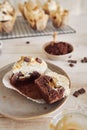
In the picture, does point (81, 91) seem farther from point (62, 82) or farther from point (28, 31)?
point (28, 31)

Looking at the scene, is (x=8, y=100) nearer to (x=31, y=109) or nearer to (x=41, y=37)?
(x=31, y=109)

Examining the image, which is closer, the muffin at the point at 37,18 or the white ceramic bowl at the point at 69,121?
the white ceramic bowl at the point at 69,121

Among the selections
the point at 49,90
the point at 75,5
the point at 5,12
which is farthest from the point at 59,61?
the point at 75,5

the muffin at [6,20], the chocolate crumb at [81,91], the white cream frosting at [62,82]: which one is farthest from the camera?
the muffin at [6,20]

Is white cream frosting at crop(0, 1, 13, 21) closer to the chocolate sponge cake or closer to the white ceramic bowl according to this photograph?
the chocolate sponge cake

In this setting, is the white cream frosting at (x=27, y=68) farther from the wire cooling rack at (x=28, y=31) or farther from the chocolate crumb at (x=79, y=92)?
the wire cooling rack at (x=28, y=31)

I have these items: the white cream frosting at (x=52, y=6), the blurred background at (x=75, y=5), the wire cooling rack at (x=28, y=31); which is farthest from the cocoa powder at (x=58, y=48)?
the blurred background at (x=75, y=5)
